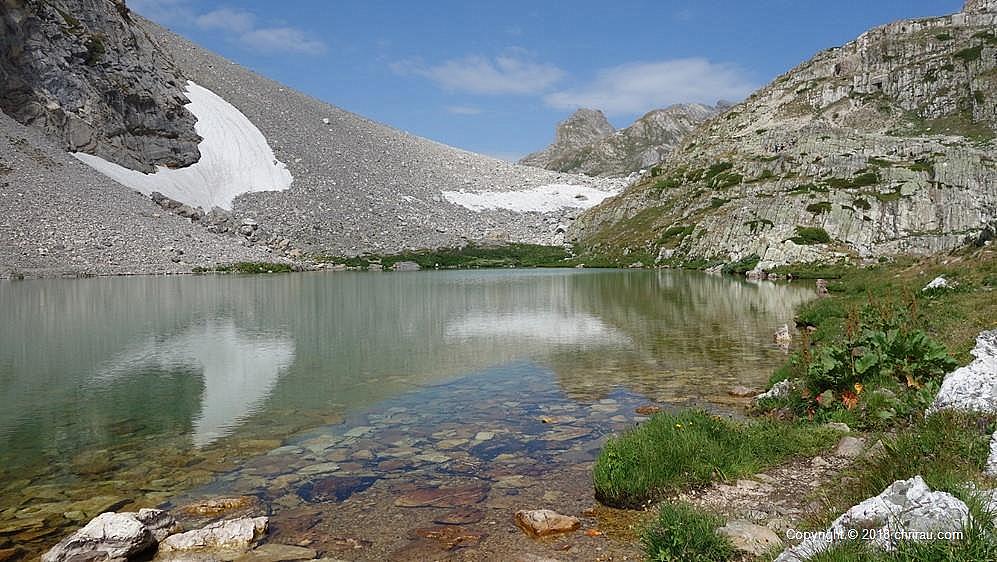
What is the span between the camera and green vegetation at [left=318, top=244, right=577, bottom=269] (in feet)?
246

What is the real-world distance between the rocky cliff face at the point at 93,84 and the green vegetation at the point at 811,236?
74.9 metres

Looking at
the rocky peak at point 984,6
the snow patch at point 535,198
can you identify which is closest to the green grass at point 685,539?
the snow patch at point 535,198

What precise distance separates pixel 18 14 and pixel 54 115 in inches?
500

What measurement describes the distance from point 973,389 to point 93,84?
94186 millimetres

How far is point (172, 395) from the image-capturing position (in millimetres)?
14172

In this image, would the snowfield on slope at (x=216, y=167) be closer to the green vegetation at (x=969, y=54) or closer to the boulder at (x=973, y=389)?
the boulder at (x=973, y=389)

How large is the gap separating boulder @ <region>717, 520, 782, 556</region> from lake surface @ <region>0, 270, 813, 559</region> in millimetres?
2855

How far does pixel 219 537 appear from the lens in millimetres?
6906

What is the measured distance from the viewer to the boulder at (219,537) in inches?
268

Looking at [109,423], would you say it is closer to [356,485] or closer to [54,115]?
[356,485]

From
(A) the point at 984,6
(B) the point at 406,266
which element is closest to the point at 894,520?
(B) the point at 406,266

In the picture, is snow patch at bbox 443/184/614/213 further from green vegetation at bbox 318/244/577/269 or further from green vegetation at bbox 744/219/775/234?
A: green vegetation at bbox 744/219/775/234

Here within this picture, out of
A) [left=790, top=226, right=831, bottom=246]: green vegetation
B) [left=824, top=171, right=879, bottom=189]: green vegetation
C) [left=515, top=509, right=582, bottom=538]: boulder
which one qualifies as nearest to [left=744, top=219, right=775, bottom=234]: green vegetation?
[left=790, top=226, right=831, bottom=246]: green vegetation

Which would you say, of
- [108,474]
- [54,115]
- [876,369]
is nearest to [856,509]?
[876,369]
